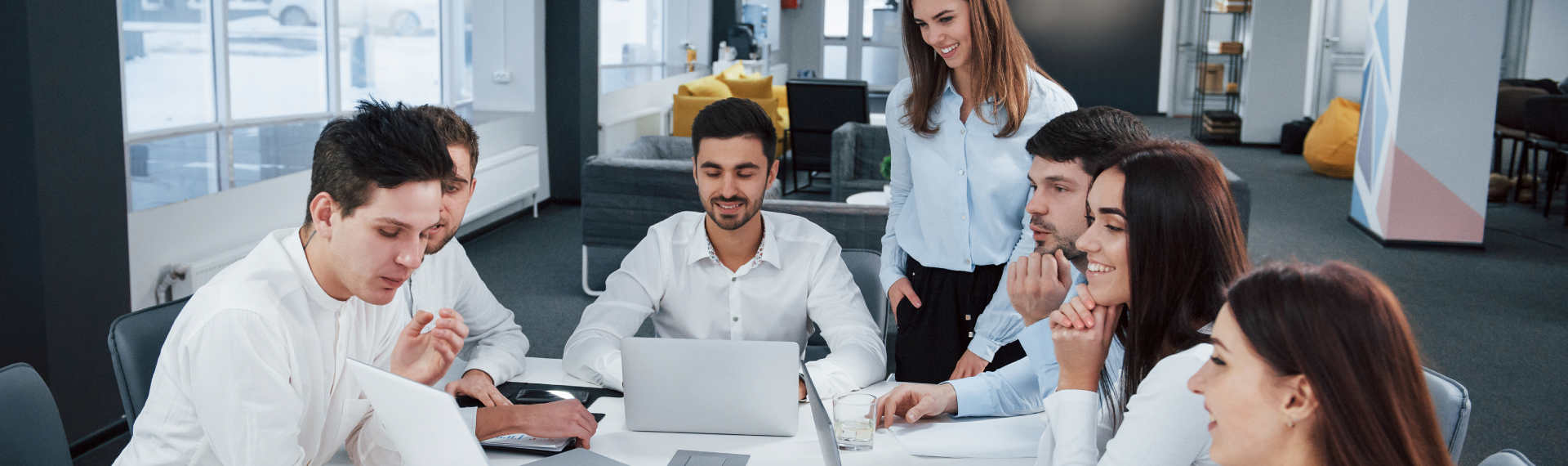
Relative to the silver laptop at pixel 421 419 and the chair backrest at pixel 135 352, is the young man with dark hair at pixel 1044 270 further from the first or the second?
the chair backrest at pixel 135 352

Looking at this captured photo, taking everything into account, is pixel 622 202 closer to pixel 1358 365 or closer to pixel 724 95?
pixel 724 95

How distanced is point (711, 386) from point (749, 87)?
700cm

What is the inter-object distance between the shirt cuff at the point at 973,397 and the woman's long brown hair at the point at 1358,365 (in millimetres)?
868

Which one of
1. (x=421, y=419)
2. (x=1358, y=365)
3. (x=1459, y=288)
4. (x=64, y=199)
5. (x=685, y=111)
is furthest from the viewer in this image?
(x=685, y=111)

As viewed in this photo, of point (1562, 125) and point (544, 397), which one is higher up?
point (1562, 125)

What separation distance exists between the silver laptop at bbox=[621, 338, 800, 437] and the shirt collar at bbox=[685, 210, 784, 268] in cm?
65

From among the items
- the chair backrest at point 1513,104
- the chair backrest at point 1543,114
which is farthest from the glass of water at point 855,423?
the chair backrest at point 1513,104

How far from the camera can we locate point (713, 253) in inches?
90.7

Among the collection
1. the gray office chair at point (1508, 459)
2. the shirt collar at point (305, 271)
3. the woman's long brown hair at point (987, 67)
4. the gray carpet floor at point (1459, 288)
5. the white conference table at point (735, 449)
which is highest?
the woman's long brown hair at point (987, 67)

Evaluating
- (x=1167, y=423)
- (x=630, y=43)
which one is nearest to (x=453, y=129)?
(x=1167, y=423)

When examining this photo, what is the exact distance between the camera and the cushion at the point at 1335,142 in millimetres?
8953

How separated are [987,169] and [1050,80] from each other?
0.27 meters

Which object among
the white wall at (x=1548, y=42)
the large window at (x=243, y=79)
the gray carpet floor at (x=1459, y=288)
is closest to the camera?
the gray carpet floor at (x=1459, y=288)

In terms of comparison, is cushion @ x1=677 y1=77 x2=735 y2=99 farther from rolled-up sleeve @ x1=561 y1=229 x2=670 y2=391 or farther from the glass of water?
the glass of water
